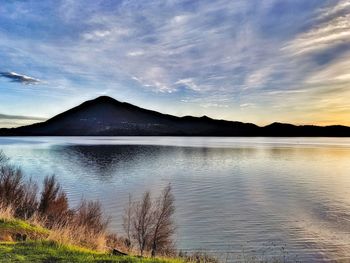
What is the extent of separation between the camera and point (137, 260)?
36.7 ft

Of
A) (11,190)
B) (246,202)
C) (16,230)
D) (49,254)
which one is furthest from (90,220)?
(246,202)

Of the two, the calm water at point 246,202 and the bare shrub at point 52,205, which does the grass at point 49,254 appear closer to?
the calm water at point 246,202

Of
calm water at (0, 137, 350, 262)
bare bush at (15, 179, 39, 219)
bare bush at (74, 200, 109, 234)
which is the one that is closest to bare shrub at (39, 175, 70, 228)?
bare bush at (15, 179, 39, 219)

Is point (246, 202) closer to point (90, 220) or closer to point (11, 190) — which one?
point (90, 220)

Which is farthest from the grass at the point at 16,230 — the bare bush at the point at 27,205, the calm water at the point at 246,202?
the calm water at the point at 246,202

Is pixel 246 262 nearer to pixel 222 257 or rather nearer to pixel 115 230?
pixel 222 257

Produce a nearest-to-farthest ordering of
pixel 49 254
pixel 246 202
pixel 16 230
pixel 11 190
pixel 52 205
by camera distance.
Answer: pixel 49 254
pixel 16 230
pixel 52 205
pixel 11 190
pixel 246 202

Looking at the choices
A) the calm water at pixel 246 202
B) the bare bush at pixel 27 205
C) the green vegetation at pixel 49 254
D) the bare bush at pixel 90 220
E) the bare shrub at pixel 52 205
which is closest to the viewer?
the green vegetation at pixel 49 254

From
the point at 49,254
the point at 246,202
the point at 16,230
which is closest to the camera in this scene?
the point at 49,254

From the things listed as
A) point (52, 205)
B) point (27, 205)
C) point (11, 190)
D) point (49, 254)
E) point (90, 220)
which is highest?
point (49, 254)

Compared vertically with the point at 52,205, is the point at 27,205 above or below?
below

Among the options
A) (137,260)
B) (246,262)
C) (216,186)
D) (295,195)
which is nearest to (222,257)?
(246,262)

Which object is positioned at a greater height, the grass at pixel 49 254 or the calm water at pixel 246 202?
the grass at pixel 49 254

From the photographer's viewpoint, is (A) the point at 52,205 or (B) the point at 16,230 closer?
(B) the point at 16,230
